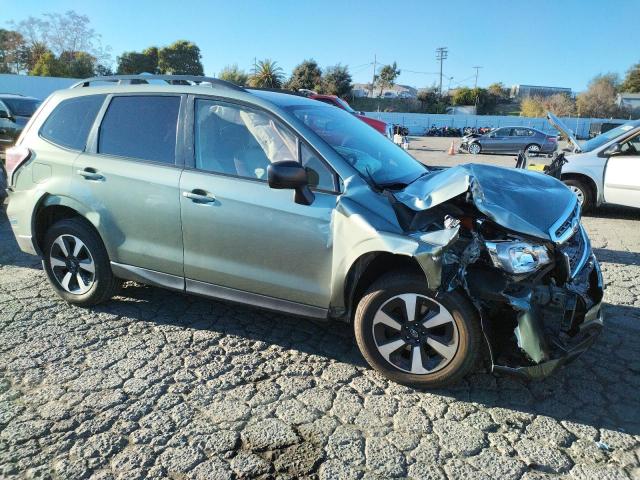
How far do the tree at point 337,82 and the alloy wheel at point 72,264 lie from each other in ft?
227

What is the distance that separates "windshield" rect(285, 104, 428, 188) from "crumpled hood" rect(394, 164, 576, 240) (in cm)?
26

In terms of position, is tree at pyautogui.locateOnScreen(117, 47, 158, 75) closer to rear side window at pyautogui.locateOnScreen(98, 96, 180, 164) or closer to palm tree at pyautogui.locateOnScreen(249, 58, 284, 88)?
palm tree at pyautogui.locateOnScreen(249, 58, 284, 88)

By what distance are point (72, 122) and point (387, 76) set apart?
95.0 metres

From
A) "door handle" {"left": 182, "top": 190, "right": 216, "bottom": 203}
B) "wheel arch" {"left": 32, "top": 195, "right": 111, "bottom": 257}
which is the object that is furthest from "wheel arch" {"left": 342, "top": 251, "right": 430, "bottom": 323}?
"wheel arch" {"left": 32, "top": 195, "right": 111, "bottom": 257}

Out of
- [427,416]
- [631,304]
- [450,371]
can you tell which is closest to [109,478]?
[427,416]

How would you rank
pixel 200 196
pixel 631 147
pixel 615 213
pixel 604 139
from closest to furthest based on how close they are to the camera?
pixel 200 196 → pixel 631 147 → pixel 604 139 → pixel 615 213

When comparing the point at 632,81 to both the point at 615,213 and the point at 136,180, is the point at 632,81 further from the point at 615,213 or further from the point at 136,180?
the point at 136,180

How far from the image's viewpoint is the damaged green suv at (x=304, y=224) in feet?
9.68

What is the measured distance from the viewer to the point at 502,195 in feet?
10.4

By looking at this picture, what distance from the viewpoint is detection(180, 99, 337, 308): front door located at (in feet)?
10.8

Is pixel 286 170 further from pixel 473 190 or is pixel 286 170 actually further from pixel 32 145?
pixel 32 145

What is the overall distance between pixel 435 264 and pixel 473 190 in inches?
21.2

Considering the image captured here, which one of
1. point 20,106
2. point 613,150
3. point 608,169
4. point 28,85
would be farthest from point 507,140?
point 28,85

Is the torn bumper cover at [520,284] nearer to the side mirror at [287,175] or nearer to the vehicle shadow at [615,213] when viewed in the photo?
the side mirror at [287,175]
